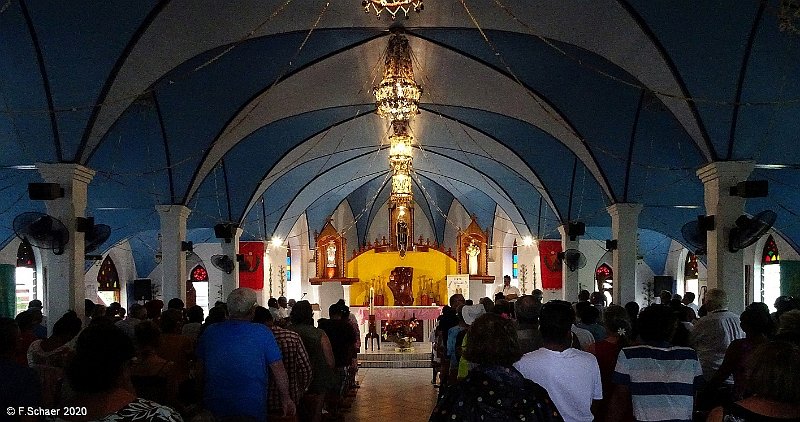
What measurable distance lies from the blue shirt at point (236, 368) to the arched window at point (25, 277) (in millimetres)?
17475

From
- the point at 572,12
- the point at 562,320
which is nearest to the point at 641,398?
the point at 562,320

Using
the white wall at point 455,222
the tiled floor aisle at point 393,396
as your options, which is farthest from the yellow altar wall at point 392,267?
the tiled floor aisle at point 393,396

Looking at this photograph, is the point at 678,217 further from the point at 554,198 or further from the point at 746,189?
the point at 746,189

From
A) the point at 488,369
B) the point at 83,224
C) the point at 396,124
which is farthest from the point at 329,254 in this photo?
the point at 488,369

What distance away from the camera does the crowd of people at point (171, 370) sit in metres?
2.74

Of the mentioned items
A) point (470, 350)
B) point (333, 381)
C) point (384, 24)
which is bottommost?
point (333, 381)

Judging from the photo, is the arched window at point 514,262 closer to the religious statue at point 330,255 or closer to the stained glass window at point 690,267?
the stained glass window at point 690,267

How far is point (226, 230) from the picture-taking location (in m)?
18.2

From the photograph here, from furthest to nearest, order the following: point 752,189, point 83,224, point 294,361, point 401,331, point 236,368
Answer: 1. point 401,331
2. point 83,224
3. point 752,189
4. point 294,361
5. point 236,368

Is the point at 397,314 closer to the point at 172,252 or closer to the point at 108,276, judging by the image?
the point at 108,276

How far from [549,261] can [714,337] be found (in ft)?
52.5

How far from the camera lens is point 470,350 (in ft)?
10.1

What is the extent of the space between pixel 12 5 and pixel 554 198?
40.7ft

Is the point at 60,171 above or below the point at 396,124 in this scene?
below
